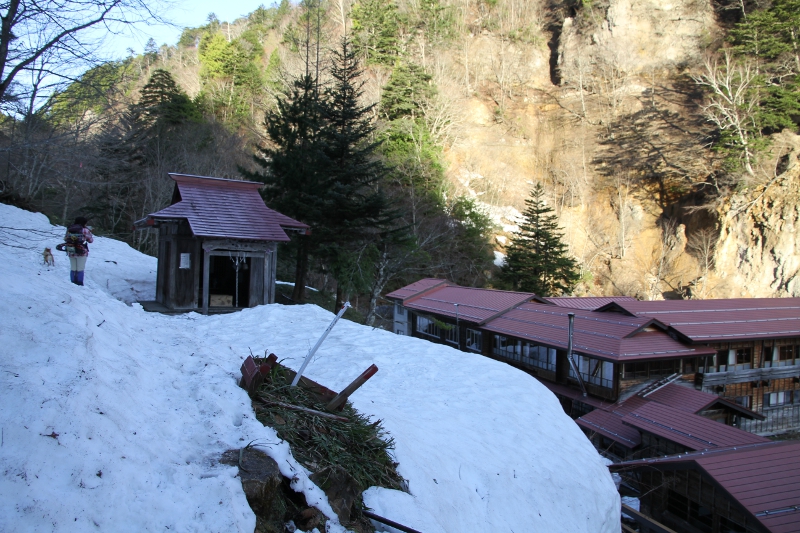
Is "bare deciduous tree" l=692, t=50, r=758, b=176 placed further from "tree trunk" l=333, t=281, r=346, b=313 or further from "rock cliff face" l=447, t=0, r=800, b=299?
"tree trunk" l=333, t=281, r=346, b=313

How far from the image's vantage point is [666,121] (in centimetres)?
4094

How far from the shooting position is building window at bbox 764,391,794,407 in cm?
1992

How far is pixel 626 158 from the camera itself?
41.2 meters

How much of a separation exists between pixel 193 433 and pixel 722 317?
71.9ft

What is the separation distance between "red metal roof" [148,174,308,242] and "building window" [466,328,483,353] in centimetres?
944

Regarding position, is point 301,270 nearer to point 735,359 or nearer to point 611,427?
point 611,427

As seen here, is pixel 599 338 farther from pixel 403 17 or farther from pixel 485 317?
pixel 403 17

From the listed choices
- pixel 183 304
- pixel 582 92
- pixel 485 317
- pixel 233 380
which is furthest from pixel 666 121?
pixel 233 380

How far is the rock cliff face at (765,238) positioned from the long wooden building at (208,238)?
31.9 meters

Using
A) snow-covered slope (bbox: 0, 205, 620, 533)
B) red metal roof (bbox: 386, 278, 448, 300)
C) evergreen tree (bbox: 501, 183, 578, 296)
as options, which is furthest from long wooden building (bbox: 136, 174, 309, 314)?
evergreen tree (bbox: 501, 183, 578, 296)

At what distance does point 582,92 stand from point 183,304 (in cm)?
4346

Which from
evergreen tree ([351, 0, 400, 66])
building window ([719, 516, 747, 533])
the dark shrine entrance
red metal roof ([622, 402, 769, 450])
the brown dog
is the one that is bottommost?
building window ([719, 516, 747, 533])

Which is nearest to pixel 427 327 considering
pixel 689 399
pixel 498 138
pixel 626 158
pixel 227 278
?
pixel 227 278

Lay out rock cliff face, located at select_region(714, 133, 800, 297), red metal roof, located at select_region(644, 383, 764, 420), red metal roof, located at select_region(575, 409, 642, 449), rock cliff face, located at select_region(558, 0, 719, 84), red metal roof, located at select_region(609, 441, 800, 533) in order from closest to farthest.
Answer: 1. red metal roof, located at select_region(609, 441, 800, 533)
2. red metal roof, located at select_region(575, 409, 642, 449)
3. red metal roof, located at select_region(644, 383, 764, 420)
4. rock cliff face, located at select_region(714, 133, 800, 297)
5. rock cliff face, located at select_region(558, 0, 719, 84)
